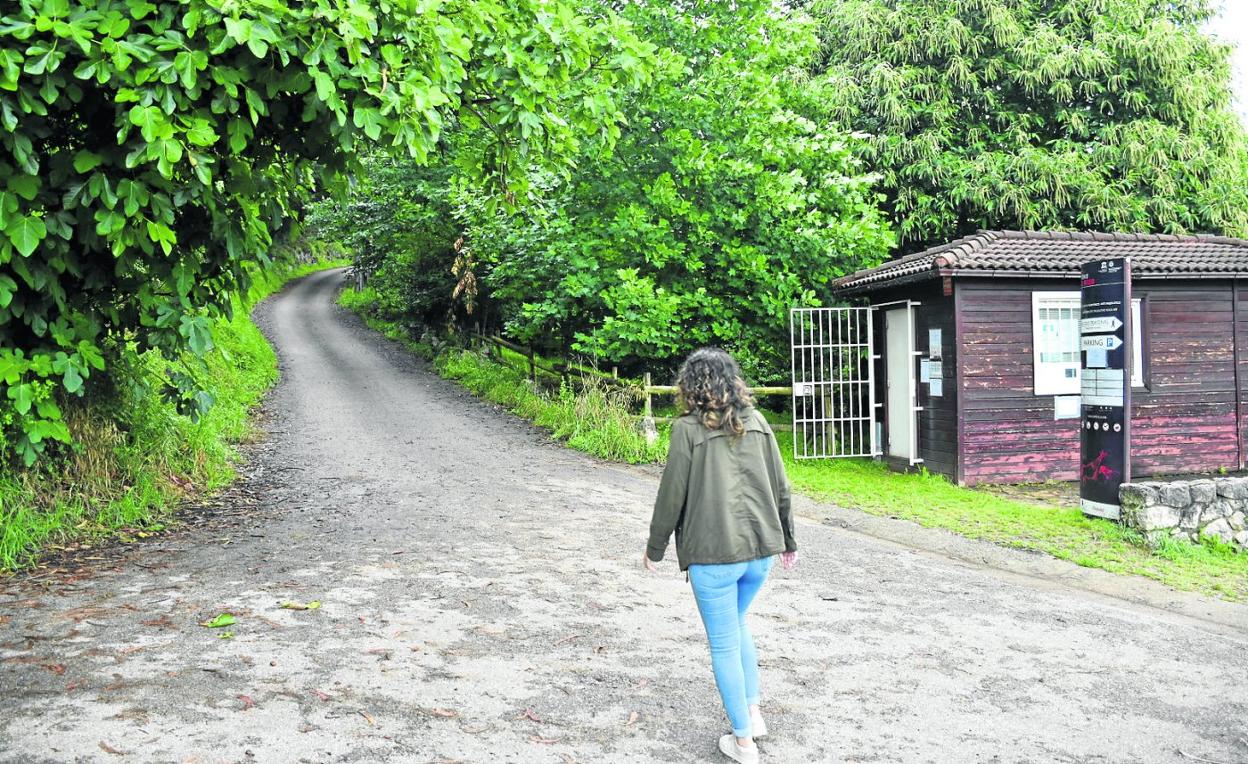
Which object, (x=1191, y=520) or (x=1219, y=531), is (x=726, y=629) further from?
(x=1219, y=531)

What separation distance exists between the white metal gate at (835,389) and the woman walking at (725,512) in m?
9.66

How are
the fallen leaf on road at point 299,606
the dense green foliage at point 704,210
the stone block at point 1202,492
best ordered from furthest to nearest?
the dense green foliage at point 704,210 → the stone block at point 1202,492 → the fallen leaf on road at point 299,606

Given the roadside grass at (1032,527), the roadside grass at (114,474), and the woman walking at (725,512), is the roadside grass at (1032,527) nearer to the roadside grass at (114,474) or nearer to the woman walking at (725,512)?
the woman walking at (725,512)

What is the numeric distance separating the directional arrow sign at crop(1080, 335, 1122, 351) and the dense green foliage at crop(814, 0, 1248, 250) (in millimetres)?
7849

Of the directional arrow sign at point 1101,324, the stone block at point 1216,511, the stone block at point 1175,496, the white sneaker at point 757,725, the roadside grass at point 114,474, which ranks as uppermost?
the directional arrow sign at point 1101,324

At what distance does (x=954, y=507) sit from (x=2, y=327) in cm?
916

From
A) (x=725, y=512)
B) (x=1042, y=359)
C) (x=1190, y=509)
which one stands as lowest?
(x=1190, y=509)

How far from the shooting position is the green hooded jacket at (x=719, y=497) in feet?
12.6

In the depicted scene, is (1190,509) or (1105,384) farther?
(1105,384)

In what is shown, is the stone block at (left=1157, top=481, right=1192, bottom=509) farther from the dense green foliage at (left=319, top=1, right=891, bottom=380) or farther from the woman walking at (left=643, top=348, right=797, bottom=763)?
the woman walking at (left=643, top=348, right=797, bottom=763)

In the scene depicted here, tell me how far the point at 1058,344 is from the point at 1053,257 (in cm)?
118

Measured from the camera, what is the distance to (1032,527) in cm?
935

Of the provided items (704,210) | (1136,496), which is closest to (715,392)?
(1136,496)

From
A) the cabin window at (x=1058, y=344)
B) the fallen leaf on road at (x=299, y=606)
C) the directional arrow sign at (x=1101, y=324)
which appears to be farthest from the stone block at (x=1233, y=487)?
the fallen leaf on road at (x=299, y=606)
